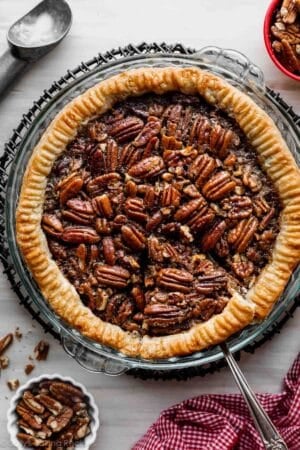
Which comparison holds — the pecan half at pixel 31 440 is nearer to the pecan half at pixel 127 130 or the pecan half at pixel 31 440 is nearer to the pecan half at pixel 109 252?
the pecan half at pixel 109 252

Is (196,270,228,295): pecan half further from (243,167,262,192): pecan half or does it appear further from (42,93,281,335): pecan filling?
(243,167,262,192): pecan half

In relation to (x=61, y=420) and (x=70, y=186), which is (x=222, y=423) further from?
(x=70, y=186)

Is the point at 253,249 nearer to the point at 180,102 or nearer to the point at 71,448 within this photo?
the point at 180,102

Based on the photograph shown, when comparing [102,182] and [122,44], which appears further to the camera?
[122,44]

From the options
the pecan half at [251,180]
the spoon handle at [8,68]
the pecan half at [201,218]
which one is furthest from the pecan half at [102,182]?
the spoon handle at [8,68]

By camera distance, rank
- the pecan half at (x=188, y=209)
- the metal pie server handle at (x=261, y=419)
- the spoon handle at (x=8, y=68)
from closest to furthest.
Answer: the pecan half at (x=188, y=209) → the metal pie server handle at (x=261, y=419) → the spoon handle at (x=8, y=68)

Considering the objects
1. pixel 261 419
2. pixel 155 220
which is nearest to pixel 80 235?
pixel 155 220

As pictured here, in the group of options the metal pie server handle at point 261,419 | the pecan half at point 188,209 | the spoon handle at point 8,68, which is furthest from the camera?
the spoon handle at point 8,68
